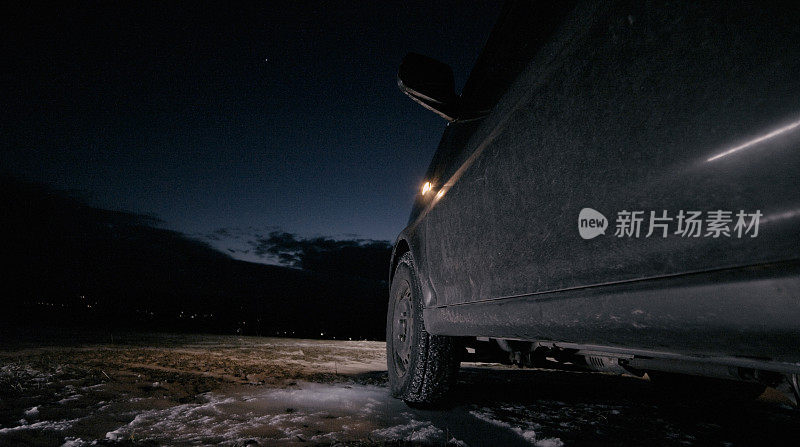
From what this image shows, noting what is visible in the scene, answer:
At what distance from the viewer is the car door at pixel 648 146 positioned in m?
0.55

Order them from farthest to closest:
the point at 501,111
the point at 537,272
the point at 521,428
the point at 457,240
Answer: the point at 521,428, the point at 457,240, the point at 501,111, the point at 537,272

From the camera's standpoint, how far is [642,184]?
0.75 metres

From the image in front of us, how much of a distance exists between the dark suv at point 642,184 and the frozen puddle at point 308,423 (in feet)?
1.86

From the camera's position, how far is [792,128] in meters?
0.52

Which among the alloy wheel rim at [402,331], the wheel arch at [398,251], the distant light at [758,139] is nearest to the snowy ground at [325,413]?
the alloy wheel rim at [402,331]

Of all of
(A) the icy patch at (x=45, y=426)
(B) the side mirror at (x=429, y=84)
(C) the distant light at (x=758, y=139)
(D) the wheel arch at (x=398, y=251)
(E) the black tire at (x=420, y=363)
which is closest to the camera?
(C) the distant light at (x=758, y=139)

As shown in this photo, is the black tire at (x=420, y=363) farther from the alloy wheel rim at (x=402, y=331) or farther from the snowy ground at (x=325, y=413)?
the snowy ground at (x=325, y=413)

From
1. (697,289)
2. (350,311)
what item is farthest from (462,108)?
(350,311)

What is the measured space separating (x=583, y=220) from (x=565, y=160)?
0.55ft

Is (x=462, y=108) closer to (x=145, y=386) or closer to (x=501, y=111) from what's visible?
(x=501, y=111)

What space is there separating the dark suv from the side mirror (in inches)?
9.0

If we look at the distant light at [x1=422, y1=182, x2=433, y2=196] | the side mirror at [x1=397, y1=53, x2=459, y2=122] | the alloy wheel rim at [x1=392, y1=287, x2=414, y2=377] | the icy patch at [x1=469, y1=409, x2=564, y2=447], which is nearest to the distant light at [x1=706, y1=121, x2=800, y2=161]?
the side mirror at [x1=397, y1=53, x2=459, y2=122]

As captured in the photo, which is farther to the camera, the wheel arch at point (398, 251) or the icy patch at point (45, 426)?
the wheel arch at point (398, 251)

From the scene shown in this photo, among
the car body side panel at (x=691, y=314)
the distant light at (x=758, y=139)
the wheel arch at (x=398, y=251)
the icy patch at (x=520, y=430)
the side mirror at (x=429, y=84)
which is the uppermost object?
the side mirror at (x=429, y=84)
